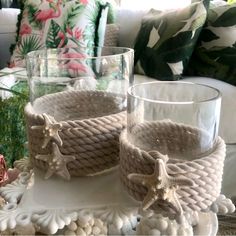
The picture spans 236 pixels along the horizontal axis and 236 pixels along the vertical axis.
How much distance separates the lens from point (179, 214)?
1.76 feet

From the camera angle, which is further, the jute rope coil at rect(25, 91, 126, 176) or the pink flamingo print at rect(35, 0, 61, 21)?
the pink flamingo print at rect(35, 0, 61, 21)

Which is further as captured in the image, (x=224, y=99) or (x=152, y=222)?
(x=224, y=99)

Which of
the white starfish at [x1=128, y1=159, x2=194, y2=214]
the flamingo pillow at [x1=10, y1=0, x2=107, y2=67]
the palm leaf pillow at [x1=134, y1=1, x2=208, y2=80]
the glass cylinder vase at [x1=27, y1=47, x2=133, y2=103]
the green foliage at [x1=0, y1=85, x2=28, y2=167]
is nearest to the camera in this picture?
the white starfish at [x1=128, y1=159, x2=194, y2=214]

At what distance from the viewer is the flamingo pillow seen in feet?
5.53

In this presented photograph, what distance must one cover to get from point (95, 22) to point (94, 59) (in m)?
1.02

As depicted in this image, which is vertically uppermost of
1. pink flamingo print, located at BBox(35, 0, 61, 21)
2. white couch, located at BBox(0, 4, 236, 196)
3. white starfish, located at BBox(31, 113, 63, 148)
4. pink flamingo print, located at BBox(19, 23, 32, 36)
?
pink flamingo print, located at BBox(35, 0, 61, 21)

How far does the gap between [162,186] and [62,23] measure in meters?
1.32

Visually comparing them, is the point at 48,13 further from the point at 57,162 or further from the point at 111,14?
the point at 57,162

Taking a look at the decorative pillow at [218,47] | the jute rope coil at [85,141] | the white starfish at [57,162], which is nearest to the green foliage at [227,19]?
the decorative pillow at [218,47]

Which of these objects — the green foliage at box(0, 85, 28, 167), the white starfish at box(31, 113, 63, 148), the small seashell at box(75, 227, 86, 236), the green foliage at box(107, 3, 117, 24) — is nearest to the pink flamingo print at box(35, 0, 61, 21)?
the green foliage at box(107, 3, 117, 24)

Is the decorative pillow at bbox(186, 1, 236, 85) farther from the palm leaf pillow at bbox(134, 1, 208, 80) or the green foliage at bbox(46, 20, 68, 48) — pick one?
the green foliage at bbox(46, 20, 68, 48)

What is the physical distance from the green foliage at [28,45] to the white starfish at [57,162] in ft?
3.90

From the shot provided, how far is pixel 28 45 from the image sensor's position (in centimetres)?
180

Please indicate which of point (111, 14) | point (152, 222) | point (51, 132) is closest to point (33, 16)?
point (111, 14)
